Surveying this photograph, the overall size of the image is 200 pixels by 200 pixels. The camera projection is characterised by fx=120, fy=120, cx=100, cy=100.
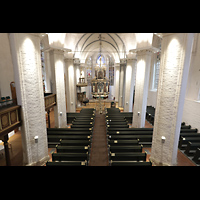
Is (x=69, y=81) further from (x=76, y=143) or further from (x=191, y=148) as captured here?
(x=191, y=148)

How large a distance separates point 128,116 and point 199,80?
22.2ft

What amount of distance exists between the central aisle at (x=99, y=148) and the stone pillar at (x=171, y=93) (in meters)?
2.92

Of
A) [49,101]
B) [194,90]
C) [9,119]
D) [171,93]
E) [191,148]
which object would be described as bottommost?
[191,148]

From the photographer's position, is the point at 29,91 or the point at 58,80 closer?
the point at 29,91

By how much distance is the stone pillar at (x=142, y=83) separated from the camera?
10023 millimetres

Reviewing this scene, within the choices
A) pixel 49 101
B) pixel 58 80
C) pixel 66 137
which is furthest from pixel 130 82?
pixel 66 137

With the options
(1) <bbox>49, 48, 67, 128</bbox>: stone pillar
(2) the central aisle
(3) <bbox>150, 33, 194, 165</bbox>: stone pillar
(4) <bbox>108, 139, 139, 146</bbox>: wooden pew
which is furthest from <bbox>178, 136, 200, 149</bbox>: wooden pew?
(1) <bbox>49, 48, 67, 128</bbox>: stone pillar

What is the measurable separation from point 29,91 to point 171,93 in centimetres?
687

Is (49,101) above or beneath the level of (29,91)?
beneath

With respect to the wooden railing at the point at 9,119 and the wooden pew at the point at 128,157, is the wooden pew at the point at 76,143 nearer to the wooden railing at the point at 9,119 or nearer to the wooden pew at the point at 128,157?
the wooden pew at the point at 128,157

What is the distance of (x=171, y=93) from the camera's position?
5695 millimetres

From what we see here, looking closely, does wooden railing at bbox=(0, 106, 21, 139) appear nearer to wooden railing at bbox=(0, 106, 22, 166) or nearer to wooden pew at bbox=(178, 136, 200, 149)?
→ wooden railing at bbox=(0, 106, 22, 166)

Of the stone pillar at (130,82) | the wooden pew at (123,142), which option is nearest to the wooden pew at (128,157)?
the wooden pew at (123,142)

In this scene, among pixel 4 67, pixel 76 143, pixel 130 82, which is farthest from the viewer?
pixel 130 82
